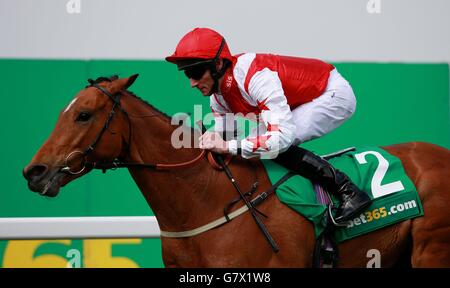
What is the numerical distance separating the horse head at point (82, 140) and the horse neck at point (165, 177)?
2.6 inches

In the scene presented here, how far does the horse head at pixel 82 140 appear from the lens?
2680 millimetres

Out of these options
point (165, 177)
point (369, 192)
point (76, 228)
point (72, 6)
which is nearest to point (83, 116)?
point (165, 177)

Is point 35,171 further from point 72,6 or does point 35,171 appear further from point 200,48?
point 72,6

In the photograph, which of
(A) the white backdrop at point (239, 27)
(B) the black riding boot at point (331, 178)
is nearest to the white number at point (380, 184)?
(B) the black riding boot at point (331, 178)

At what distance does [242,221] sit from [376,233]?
68 centimetres

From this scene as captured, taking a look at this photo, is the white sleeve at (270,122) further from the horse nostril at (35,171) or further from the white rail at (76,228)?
the white rail at (76,228)

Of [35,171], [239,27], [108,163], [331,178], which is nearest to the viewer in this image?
[35,171]

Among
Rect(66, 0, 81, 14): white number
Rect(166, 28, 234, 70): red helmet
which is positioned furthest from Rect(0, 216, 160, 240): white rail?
Rect(66, 0, 81, 14): white number

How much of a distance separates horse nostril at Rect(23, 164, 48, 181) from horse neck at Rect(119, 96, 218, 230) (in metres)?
0.37

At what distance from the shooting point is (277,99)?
9.38ft

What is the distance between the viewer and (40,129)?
4.47 m

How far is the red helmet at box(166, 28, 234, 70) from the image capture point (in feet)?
9.42

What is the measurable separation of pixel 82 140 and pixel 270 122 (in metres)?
0.81
